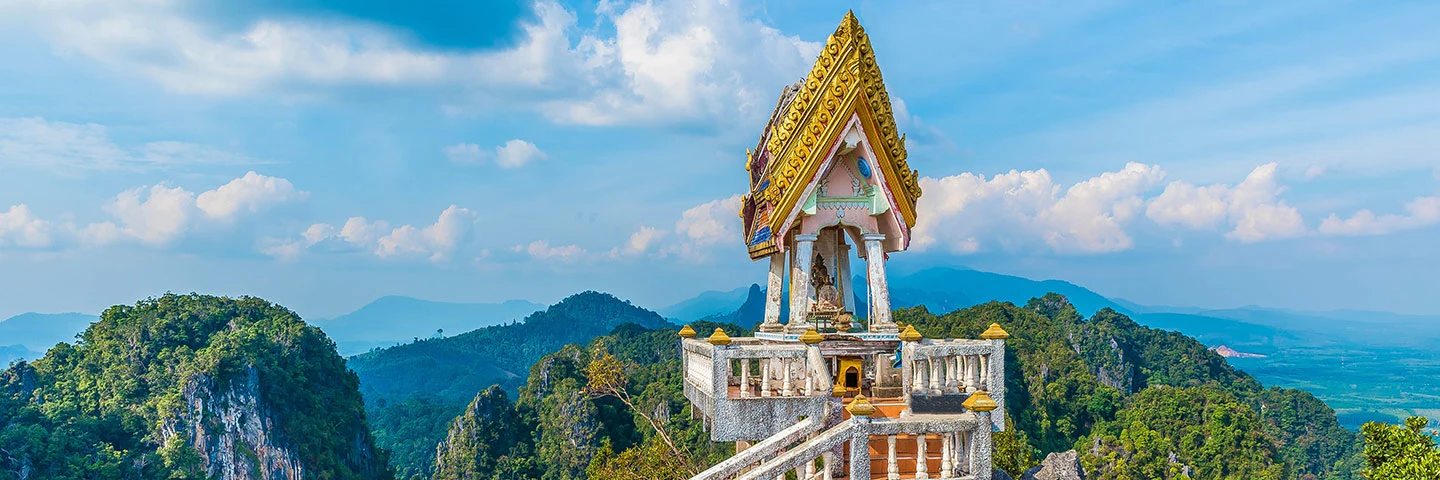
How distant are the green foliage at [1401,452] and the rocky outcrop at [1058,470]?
388cm

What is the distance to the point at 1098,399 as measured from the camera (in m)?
57.8

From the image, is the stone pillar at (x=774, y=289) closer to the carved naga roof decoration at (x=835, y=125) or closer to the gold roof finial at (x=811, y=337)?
the carved naga roof decoration at (x=835, y=125)

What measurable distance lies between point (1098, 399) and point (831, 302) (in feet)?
156

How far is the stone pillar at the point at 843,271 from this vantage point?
52.1ft

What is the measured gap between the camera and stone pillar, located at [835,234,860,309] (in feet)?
52.1

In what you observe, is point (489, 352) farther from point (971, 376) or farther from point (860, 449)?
point (860, 449)

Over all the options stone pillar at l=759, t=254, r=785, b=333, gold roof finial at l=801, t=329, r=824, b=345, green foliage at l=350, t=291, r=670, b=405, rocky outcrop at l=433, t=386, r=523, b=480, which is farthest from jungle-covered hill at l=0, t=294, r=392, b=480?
green foliage at l=350, t=291, r=670, b=405

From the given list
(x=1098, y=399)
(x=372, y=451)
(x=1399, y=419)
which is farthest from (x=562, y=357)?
(x=1399, y=419)

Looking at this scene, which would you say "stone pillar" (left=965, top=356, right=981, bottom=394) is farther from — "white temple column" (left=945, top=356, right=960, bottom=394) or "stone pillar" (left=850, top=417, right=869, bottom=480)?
"stone pillar" (left=850, top=417, right=869, bottom=480)

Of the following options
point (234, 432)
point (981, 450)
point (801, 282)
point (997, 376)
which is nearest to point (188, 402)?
point (234, 432)

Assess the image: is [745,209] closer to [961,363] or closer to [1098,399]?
[961,363]

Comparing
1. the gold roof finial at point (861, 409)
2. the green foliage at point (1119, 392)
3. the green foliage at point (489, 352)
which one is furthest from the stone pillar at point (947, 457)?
the green foliage at point (489, 352)

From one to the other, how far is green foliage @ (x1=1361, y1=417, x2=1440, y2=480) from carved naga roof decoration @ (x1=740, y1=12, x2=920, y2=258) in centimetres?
723

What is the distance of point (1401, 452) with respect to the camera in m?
14.2
